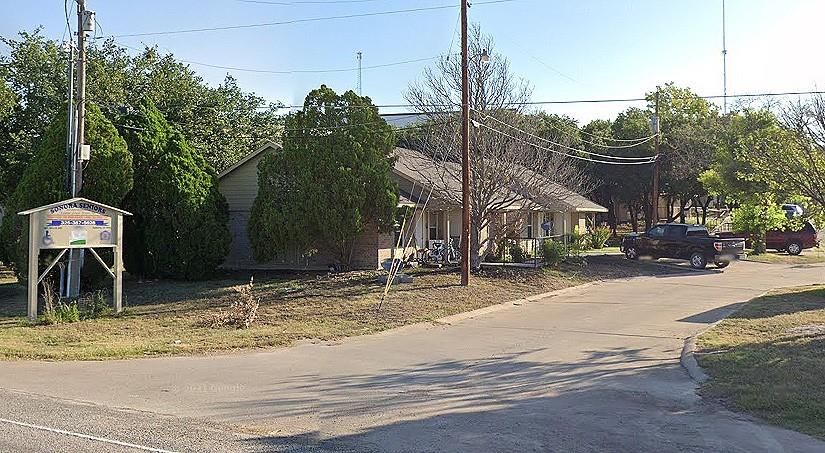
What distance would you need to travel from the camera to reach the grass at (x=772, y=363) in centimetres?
831

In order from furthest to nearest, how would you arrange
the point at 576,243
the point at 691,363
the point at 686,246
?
the point at 576,243 < the point at 686,246 < the point at 691,363

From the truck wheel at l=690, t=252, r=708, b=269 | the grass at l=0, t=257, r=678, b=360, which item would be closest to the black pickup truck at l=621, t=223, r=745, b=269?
the truck wheel at l=690, t=252, r=708, b=269

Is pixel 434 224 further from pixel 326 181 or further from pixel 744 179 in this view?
pixel 744 179

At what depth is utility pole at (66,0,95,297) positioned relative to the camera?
62.7 feet

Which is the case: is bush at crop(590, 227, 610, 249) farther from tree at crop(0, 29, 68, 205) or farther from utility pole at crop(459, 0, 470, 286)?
tree at crop(0, 29, 68, 205)

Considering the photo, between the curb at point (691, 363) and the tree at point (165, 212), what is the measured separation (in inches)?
580

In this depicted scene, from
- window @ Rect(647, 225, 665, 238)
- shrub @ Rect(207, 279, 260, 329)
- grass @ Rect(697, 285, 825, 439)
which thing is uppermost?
window @ Rect(647, 225, 665, 238)

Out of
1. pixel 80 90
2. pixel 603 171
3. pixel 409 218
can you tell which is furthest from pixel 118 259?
pixel 603 171

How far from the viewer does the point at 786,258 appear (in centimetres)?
3500

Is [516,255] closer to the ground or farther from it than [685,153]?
closer to the ground

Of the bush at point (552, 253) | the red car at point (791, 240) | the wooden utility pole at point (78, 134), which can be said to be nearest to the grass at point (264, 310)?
the bush at point (552, 253)

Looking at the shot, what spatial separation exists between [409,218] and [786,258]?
64.6 feet

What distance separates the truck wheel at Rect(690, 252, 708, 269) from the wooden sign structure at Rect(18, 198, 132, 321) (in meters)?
21.3

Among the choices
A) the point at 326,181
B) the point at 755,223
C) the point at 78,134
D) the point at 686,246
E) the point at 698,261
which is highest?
the point at 78,134
